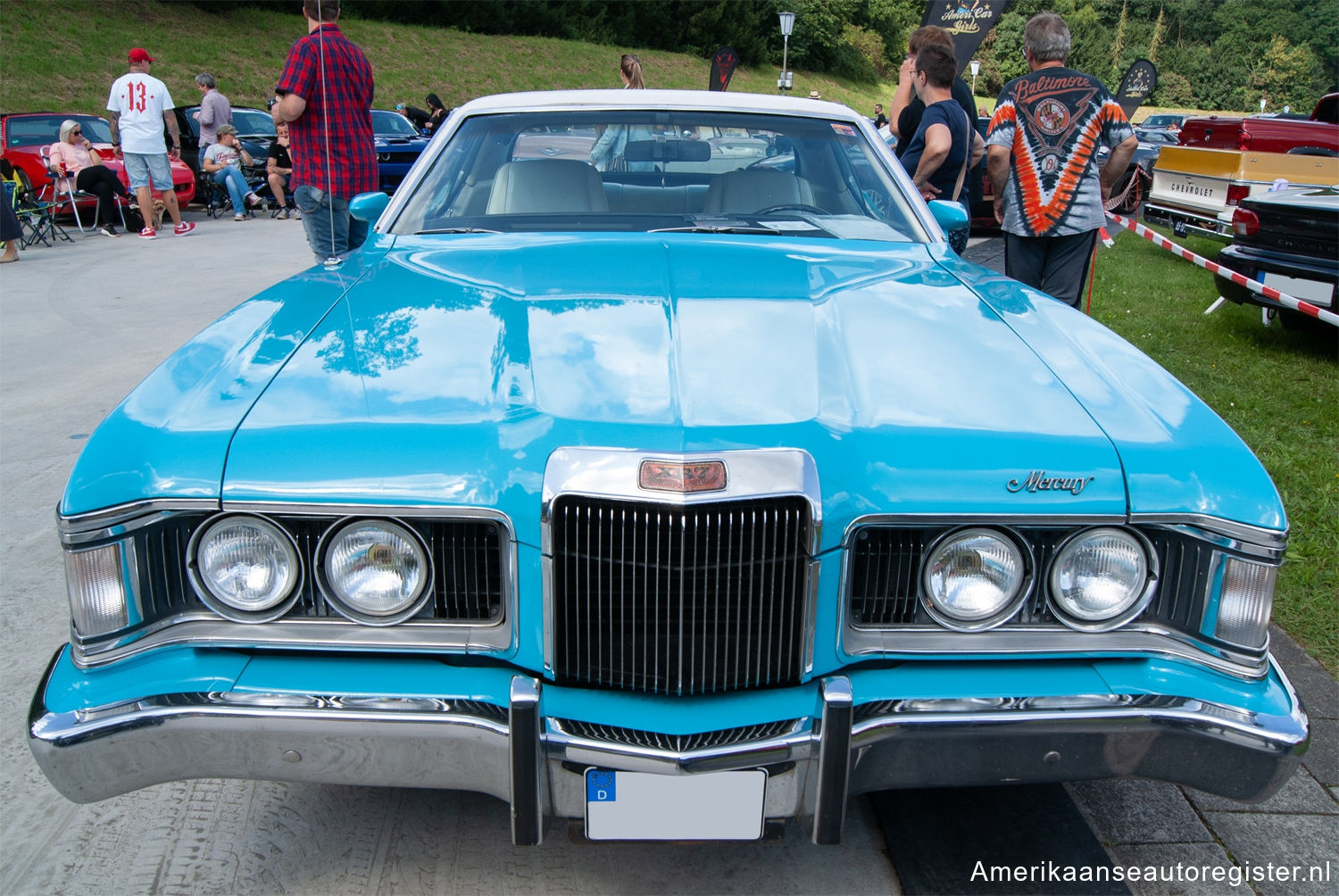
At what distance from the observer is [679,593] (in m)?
1.70

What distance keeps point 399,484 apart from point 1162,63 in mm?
90112

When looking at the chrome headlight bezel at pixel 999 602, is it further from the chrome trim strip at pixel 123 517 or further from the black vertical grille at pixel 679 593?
the chrome trim strip at pixel 123 517

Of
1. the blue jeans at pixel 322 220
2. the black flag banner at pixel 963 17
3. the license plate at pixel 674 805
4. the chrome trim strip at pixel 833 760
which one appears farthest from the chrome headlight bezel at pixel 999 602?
the black flag banner at pixel 963 17

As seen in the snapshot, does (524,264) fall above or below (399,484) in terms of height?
above

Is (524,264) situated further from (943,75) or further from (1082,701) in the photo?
(943,75)

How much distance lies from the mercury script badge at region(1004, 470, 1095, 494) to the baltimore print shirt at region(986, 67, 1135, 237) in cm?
366

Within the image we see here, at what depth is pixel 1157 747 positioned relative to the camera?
176cm

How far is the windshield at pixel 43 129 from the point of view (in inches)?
520

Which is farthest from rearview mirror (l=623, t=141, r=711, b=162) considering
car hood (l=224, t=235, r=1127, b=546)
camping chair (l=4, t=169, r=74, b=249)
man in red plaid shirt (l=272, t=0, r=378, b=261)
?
camping chair (l=4, t=169, r=74, b=249)

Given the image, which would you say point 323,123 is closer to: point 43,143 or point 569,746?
point 569,746

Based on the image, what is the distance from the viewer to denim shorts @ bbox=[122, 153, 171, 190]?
432 inches

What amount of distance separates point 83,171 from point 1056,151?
36.6 feet

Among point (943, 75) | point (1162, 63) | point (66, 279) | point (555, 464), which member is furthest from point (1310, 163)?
point (1162, 63)

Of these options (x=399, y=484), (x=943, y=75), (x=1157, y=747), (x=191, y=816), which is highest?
(x=943, y=75)
